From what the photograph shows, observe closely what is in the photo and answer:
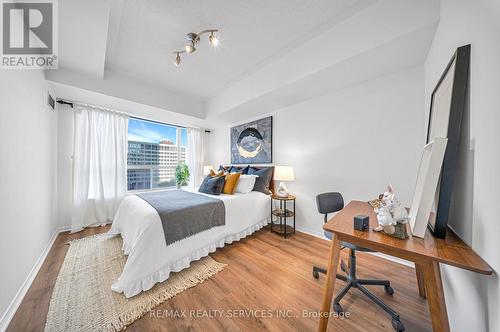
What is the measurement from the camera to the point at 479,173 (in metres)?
0.75

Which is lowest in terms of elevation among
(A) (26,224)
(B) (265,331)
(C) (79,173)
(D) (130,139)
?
(B) (265,331)

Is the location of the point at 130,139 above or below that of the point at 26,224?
above

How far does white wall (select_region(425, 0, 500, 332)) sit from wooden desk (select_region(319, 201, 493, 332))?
49 mm

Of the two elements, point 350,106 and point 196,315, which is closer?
point 196,315

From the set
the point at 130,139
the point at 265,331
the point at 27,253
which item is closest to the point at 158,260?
the point at 265,331

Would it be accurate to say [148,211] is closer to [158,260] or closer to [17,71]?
[158,260]

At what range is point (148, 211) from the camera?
1731 mm

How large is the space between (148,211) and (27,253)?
1105mm

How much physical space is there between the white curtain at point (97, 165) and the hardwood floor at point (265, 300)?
106cm

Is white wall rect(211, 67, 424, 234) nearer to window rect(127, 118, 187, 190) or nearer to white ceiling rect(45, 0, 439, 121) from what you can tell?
white ceiling rect(45, 0, 439, 121)

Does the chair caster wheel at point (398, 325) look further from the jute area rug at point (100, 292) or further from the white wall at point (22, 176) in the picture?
the white wall at point (22, 176)

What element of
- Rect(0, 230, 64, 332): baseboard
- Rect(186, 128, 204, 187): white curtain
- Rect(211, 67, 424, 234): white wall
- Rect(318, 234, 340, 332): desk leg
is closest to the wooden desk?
Rect(318, 234, 340, 332): desk leg

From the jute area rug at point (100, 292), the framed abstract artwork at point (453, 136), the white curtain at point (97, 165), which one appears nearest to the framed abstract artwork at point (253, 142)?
the jute area rug at point (100, 292)

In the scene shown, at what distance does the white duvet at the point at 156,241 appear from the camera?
1.47 m
